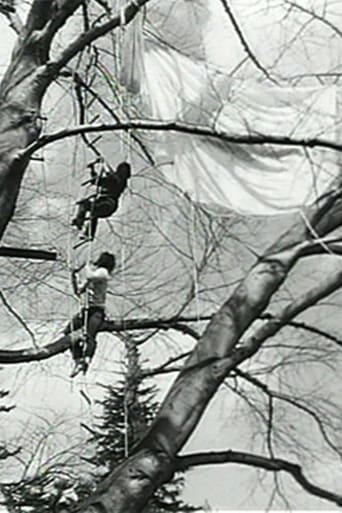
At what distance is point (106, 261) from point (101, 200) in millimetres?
369

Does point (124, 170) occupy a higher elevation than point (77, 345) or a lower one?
higher

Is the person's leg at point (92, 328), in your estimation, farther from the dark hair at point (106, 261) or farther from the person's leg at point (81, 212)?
the person's leg at point (81, 212)

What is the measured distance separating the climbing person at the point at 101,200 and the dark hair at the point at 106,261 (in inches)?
6.1

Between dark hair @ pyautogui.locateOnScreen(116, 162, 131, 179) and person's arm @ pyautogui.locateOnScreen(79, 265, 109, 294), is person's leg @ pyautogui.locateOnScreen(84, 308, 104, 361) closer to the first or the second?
person's arm @ pyautogui.locateOnScreen(79, 265, 109, 294)

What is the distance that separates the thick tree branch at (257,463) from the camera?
6617 millimetres

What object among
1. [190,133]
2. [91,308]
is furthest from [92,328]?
[190,133]

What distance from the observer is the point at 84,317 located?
6406 mm

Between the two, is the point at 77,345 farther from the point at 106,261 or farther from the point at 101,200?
the point at 101,200

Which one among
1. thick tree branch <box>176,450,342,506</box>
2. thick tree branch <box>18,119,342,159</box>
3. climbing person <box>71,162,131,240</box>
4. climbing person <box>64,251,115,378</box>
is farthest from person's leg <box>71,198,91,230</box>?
thick tree branch <box>176,450,342,506</box>

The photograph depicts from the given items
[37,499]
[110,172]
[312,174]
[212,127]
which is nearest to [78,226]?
[110,172]

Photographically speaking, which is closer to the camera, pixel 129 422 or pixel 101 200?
pixel 101 200

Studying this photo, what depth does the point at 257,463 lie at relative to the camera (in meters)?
6.74

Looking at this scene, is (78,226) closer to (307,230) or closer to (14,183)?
(14,183)

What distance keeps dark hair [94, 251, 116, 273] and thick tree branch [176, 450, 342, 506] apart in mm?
1205
